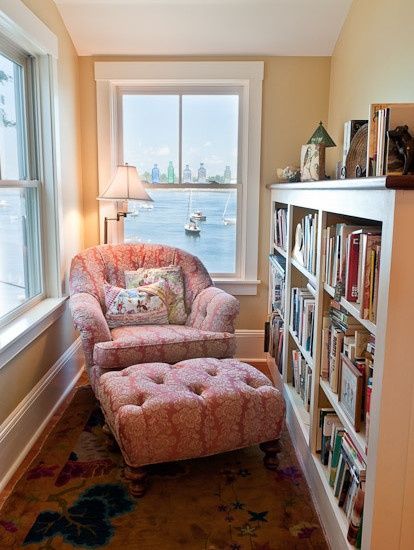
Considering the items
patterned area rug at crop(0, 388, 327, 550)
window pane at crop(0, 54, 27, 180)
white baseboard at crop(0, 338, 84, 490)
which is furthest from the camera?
window pane at crop(0, 54, 27, 180)

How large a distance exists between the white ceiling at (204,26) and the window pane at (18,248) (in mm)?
1129

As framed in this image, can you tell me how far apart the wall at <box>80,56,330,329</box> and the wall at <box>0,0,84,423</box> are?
81 millimetres

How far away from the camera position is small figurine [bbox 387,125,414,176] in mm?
1411

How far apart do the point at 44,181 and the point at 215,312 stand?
3.96 feet

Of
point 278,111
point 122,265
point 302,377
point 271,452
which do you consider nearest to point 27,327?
point 122,265

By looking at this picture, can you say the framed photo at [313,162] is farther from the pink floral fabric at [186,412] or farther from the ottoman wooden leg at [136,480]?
the ottoman wooden leg at [136,480]

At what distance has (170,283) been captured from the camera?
297 centimetres

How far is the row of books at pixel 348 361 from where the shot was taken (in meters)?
1.50

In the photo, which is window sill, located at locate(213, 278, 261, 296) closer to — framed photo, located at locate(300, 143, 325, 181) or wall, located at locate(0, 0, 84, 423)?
framed photo, located at locate(300, 143, 325, 181)

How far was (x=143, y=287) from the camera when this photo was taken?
2.89 meters

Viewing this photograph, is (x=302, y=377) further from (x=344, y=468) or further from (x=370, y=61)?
(x=370, y=61)

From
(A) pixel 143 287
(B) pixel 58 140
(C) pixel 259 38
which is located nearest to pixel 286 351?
(A) pixel 143 287

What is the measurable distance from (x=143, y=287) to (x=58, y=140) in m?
0.97

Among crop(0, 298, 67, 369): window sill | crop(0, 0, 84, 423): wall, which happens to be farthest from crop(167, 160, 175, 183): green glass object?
crop(0, 298, 67, 369): window sill
